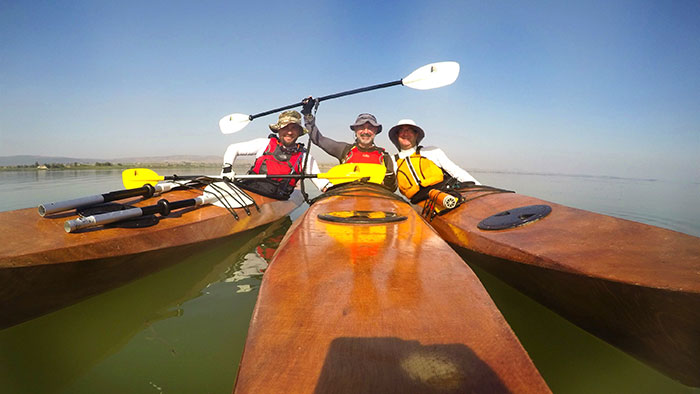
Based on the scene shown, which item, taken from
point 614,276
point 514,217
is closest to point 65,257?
point 614,276

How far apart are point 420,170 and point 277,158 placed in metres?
2.97

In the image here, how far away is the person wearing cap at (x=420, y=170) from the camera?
4477mm

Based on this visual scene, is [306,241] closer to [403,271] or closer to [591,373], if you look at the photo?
[403,271]

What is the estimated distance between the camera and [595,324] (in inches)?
70.5

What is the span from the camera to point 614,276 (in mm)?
1510

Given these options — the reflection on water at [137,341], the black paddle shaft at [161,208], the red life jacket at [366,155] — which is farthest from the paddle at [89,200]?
the red life jacket at [366,155]

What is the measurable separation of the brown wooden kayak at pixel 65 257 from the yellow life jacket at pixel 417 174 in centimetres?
329

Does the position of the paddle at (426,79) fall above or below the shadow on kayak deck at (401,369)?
above

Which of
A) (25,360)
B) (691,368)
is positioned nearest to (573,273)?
(691,368)

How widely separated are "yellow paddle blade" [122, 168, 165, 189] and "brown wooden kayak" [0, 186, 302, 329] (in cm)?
131

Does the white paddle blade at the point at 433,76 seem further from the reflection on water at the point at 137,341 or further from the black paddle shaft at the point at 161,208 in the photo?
Answer: the reflection on water at the point at 137,341

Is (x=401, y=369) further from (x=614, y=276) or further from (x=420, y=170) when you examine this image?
(x=420, y=170)

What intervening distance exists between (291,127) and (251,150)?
1059 millimetres

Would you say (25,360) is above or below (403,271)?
below
